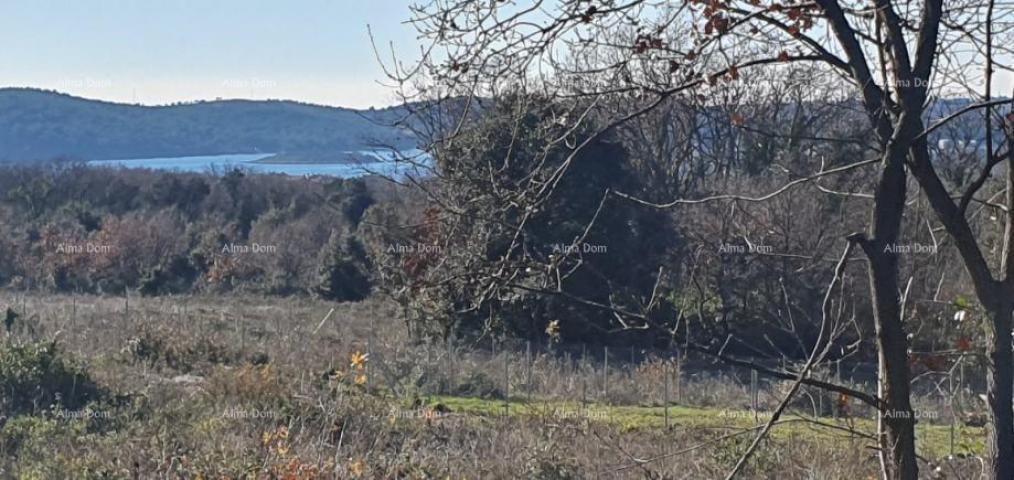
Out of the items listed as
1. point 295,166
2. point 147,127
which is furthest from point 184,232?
→ point 147,127

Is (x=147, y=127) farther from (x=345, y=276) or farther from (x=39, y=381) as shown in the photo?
(x=39, y=381)

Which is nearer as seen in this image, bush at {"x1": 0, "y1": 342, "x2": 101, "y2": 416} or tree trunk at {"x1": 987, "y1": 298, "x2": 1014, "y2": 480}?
tree trunk at {"x1": 987, "y1": 298, "x2": 1014, "y2": 480}

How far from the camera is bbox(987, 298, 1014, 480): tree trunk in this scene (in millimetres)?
4137

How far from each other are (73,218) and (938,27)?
4023 centimetres

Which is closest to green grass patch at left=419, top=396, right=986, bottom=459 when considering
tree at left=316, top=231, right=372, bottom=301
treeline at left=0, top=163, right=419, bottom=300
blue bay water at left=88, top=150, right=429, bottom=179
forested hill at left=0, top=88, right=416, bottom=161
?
blue bay water at left=88, top=150, right=429, bottom=179

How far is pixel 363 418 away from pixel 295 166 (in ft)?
158

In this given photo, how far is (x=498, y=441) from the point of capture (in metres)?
9.35

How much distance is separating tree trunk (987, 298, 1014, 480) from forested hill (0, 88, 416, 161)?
65.2 metres

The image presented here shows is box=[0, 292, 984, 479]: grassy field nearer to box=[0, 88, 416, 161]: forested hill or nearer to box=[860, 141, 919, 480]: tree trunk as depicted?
box=[860, 141, 919, 480]: tree trunk

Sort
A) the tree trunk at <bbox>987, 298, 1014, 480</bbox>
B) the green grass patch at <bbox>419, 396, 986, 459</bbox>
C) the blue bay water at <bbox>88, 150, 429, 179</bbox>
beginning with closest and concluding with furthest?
the tree trunk at <bbox>987, 298, 1014, 480</bbox>
the blue bay water at <bbox>88, 150, 429, 179</bbox>
the green grass patch at <bbox>419, 396, 986, 459</bbox>

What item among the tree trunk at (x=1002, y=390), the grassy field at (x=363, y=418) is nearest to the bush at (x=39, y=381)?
the grassy field at (x=363, y=418)

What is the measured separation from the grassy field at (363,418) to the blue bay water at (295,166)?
1576mm

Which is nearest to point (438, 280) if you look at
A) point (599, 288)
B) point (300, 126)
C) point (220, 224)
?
point (599, 288)

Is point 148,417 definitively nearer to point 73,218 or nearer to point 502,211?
point 502,211
